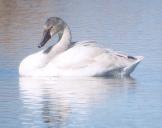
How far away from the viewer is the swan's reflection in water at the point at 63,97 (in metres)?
13.4

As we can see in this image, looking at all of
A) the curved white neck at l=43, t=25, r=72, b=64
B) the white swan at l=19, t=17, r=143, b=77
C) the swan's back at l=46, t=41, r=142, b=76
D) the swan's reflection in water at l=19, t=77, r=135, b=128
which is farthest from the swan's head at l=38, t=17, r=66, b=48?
the swan's reflection in water at l=19, t=77, r=135, b=128

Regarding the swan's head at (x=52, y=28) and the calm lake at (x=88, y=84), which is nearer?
the calm lake at (x=88, y=84)

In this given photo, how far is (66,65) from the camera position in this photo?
675 inches

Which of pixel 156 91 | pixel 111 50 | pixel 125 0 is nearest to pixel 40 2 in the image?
pixel 125 0

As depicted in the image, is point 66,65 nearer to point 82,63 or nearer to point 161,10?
point 82,63

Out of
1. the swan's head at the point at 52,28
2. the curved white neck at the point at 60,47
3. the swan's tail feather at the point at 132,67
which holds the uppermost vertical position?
the swan's head at the point at 52,28

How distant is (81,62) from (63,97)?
7.50 ft

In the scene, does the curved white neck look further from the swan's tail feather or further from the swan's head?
→ the swan's tail feather

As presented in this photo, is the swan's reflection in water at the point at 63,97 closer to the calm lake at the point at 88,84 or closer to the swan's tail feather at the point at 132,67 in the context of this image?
the calm lake at the point at 88,84

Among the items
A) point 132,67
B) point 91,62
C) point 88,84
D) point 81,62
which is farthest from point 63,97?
point 132,67

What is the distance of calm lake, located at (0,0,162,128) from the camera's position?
43.9 ft

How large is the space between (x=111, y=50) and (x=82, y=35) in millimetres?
3878

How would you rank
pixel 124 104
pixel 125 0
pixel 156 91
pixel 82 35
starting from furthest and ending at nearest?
pixel 125 0 < pixel 82 35 < pixel 156 91 < pixel 124 104

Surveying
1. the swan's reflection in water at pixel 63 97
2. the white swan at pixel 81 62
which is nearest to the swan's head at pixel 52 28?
the white swan at pixel 81 62
